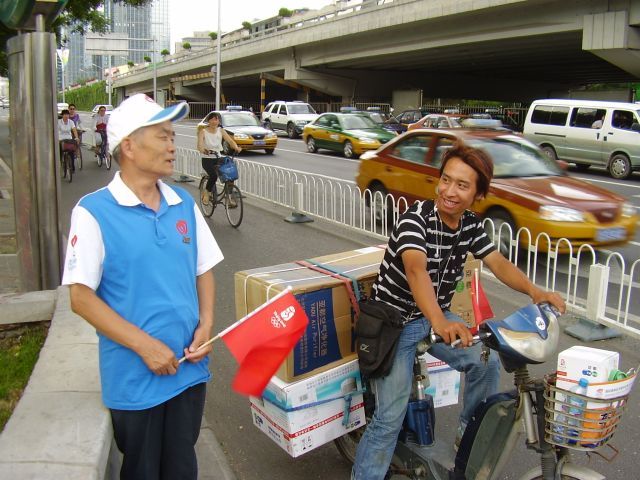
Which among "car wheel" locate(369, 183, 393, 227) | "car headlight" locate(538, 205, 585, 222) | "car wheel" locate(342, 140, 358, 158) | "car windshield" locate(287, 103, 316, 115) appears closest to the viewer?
"car headlight" locate(538, 205, 585, 222)

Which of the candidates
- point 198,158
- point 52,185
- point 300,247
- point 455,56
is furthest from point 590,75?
point 52,185

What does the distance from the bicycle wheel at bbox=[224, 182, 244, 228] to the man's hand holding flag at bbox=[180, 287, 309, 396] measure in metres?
7.26

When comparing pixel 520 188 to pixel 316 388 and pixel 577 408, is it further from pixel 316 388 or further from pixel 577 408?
pixel 577 408

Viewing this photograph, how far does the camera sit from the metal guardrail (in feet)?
18.1

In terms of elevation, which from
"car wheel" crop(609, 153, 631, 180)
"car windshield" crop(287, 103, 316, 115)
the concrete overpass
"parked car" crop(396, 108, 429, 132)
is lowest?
"car wheel" crop(609, 153, 631, 180)

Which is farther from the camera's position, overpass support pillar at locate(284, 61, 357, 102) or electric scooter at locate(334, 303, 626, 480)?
overpass support pillar at locate(284, 61, 357, 102)

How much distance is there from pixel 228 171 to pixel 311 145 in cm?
1329

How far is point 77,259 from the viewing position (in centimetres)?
209

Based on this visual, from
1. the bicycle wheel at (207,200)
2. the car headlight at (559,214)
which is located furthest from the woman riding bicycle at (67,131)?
the car headlight at (559,214)

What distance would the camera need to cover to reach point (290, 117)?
97.8ft

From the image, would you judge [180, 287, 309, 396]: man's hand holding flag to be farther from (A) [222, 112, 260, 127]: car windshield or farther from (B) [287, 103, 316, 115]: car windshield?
(B) [287, 103, 316, 115]: car windshield

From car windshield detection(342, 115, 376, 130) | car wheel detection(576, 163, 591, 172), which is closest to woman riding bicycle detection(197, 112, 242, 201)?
car windshield detection(342, 115, 376, 130)

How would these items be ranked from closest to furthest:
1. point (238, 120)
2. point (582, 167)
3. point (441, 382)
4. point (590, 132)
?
point (441, 382)
point (590, 132)
point (582, 167)
point (238, 120)

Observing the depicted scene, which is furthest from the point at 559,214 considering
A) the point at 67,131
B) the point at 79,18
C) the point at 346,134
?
the point at 79,18
